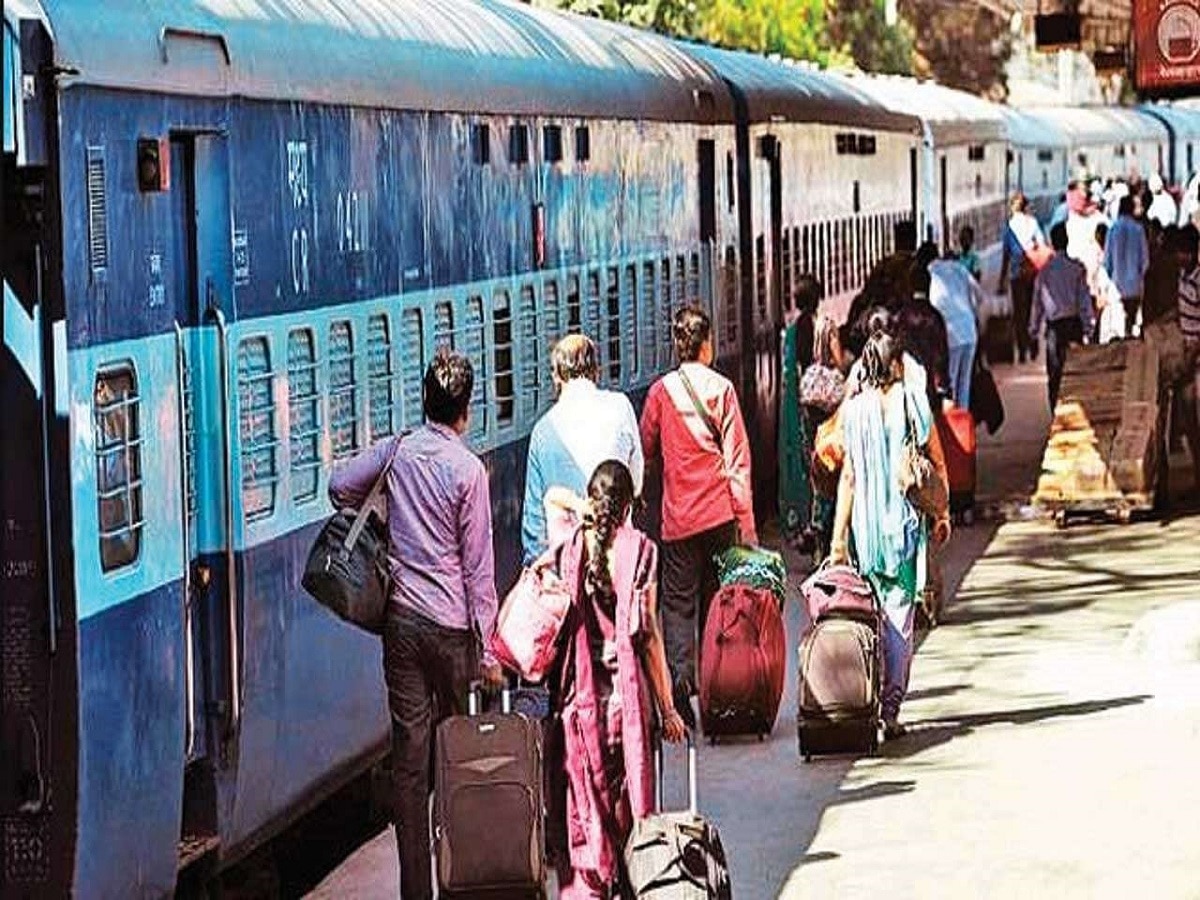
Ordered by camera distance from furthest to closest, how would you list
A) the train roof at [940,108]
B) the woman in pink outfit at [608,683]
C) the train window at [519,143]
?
1. the train roof at [940,108]
2. the train window at [519,143]
3. the woman in pink outfit at [608,683]

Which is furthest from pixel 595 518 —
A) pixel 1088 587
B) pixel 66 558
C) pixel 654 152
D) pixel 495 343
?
pixel 1088 587

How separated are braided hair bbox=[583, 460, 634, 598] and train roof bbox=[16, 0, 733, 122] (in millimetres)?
1544

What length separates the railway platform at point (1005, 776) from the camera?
1238cm

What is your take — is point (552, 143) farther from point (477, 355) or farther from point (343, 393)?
point (343, 393)

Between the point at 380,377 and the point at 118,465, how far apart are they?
3.73 metres

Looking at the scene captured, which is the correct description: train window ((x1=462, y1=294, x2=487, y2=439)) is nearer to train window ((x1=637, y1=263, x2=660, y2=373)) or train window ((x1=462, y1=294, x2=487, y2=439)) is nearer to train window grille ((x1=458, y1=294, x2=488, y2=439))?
train window grille ((x1=458, y1=294, x2=488, y2=439))

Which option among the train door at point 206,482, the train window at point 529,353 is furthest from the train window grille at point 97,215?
the train window at point 529,353

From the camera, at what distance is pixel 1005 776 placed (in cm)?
1443

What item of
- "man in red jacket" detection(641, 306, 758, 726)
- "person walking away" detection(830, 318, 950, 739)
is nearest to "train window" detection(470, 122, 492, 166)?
"man in red jacket" detection(641, 306, 758, 726)

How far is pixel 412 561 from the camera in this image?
36.9 feet

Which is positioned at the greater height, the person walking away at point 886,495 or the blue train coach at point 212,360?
the blue train coach at point 212,360

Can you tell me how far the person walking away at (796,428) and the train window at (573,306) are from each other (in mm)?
3540

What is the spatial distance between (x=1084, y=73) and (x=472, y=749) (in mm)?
101271

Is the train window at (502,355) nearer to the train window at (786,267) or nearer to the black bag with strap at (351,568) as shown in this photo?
the black bag with strap at (351,568)
